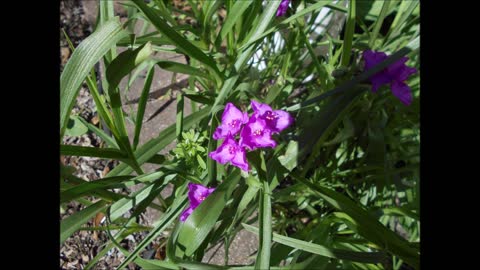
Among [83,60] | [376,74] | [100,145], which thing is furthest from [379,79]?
[100,145]

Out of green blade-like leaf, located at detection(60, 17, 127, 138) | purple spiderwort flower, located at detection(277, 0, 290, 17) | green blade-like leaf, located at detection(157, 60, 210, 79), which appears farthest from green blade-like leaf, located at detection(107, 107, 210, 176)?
purple spiderwort flower, located at detection(277, 0, 290, 17)

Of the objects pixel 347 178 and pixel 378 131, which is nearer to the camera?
pixel 378 131

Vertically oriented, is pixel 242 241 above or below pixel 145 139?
below

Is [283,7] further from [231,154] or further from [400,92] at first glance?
[231,154]

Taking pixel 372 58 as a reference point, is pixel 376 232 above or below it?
below
